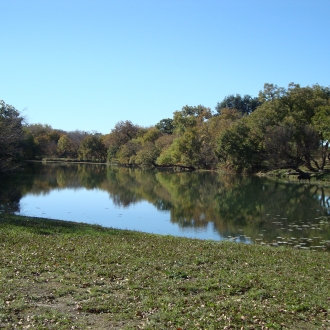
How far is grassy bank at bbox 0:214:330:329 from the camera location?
7008mm

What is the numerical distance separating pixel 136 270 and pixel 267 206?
25.5 meters

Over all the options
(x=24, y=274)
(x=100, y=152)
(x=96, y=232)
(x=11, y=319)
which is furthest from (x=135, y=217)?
(x=100, y=152)

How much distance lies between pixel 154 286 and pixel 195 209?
2324 centimetres

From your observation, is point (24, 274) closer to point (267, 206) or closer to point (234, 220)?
point (234, 220)

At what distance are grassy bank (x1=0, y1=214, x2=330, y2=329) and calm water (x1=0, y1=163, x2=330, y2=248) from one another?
813 cm

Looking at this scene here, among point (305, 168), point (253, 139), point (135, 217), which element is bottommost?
point (135, 217)

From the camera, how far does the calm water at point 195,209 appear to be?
22.8m

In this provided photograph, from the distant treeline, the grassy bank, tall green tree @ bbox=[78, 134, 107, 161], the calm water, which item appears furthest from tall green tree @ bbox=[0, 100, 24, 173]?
tall green tree @ bbox=[78, 134, 107, 161]

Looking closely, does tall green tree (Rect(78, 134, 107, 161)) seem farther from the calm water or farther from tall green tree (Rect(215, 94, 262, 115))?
the calm water

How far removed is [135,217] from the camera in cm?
2802

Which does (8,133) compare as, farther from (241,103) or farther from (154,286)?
(241,103)

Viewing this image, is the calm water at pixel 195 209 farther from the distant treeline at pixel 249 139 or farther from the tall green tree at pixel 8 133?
the distant treeline at pixel 249 139

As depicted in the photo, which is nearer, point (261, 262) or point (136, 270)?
point (136, 270)

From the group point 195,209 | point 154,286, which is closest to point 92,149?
point 195,209
